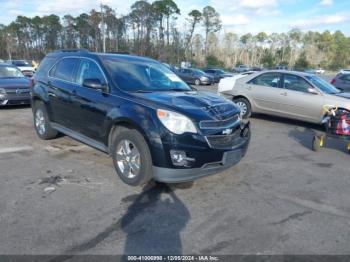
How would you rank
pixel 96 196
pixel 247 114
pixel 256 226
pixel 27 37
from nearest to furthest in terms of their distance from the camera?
pixel 256 226 < pixel 96 196 < pixel 247 114 < pixel 27 37

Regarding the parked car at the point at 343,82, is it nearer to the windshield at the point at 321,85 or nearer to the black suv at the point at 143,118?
the windshield at the point at 321,85

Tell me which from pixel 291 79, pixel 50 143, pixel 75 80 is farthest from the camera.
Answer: pixel 291 79

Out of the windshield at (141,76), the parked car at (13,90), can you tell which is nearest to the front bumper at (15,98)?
the parked car at (13,90)

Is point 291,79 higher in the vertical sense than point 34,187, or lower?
higher

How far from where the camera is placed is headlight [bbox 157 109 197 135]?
3.73 metres

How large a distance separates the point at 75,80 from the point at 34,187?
194cm

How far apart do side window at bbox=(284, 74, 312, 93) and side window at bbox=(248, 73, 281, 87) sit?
9.4 inches

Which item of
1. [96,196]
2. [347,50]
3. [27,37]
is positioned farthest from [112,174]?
[347,50]

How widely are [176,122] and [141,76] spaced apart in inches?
59.0

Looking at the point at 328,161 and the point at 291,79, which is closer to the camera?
the point at 328,161

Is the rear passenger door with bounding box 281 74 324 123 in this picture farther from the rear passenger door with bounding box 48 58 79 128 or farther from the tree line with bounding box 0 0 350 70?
the tree line with bounding box 0 0 350 70

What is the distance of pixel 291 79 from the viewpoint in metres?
8.78

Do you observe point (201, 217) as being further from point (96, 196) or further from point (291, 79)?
point (291, 79)

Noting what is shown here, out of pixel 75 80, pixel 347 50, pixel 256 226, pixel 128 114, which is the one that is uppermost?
pixel 347 50
